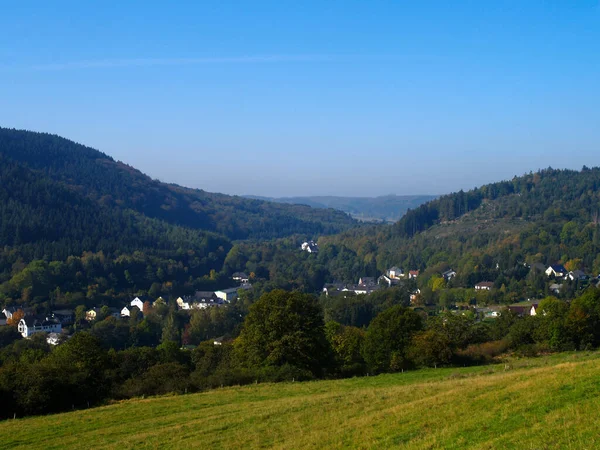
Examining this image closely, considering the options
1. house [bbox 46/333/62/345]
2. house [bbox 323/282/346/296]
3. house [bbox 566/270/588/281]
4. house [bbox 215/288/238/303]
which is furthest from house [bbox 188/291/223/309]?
house [bbox 566/270/588/281]

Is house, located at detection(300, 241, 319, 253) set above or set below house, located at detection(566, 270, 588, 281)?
above

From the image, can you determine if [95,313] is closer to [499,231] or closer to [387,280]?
[387,280]

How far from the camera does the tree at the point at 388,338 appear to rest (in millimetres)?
35219

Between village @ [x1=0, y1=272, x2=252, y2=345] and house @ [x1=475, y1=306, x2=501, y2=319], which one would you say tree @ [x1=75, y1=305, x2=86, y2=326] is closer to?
village @ [x1=0, y1=272, x2=252, y2=345]

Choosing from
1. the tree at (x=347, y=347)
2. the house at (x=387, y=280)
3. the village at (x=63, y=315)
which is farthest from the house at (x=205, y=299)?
the tree at (x=347, y=347)

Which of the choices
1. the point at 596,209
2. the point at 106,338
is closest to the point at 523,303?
the point at 106,338

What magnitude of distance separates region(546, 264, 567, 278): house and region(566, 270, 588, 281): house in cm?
177

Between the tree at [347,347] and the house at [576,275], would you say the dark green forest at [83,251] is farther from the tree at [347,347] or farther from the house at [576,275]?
the house at [576,275]

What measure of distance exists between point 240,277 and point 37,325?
54.8 metres

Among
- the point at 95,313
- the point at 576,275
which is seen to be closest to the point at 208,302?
the point at 95,313

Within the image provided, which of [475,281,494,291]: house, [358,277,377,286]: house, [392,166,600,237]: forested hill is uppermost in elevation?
[392,166,600,237]: forested hill

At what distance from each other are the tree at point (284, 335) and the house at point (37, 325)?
1849 inches

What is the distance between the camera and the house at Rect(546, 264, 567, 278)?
10004 cm

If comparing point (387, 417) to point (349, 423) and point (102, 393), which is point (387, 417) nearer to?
point (349, 423)
